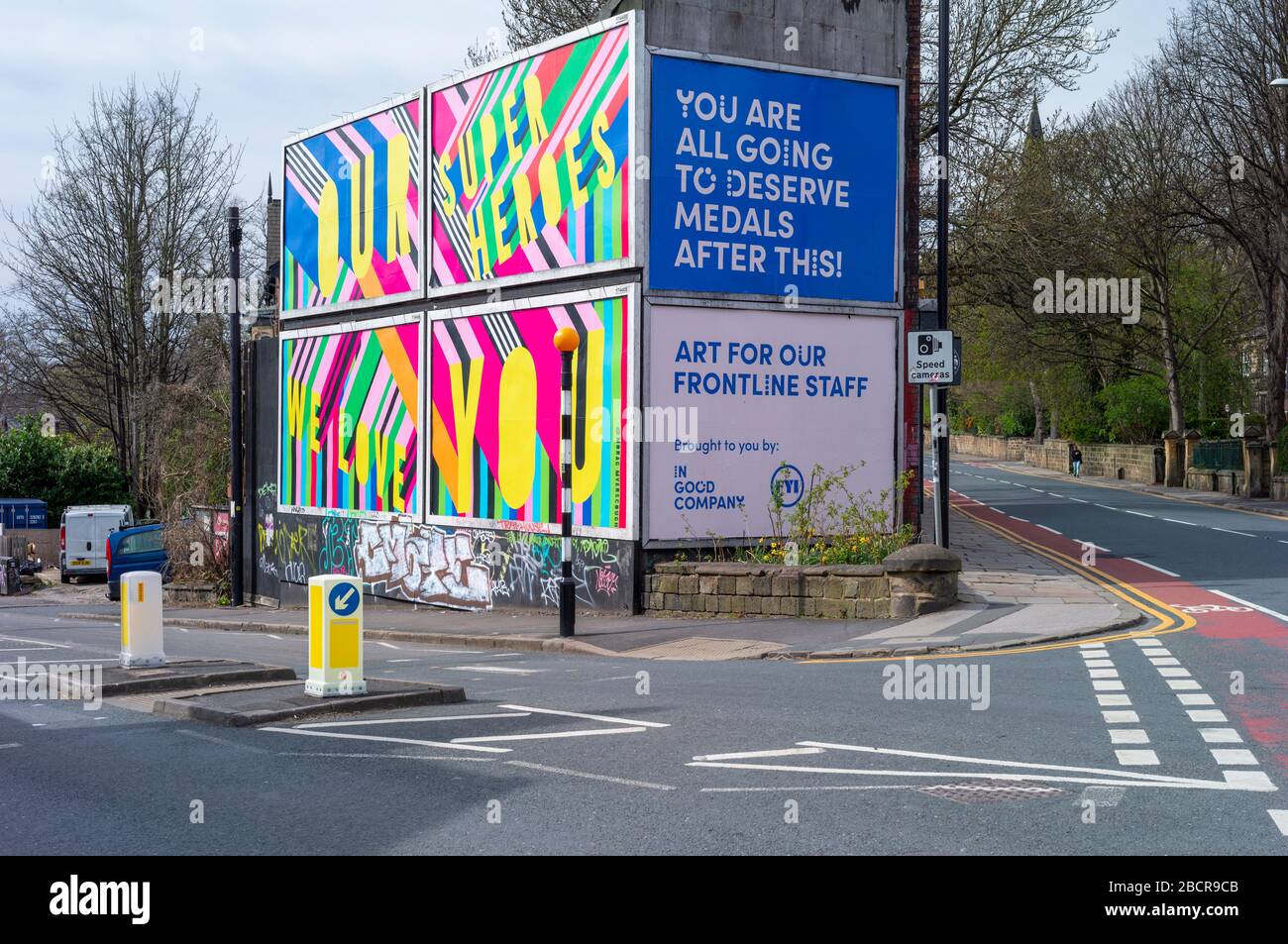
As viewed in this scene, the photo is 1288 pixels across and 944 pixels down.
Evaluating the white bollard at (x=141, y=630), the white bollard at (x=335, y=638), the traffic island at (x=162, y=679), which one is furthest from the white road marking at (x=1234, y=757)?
the white bollard at (x=141, y=630)

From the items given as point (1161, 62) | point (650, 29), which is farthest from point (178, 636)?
point (1161, 62)

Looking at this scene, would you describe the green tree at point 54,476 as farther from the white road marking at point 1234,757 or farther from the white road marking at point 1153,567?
the white road marking at point 1234,757

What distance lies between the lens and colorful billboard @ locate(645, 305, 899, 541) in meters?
19.2

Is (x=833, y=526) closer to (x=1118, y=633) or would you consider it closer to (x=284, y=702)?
(x=1118, y=633)

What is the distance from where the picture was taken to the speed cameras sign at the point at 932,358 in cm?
1739

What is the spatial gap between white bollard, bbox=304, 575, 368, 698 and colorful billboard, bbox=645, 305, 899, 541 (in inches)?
339

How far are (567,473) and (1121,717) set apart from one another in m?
8.32

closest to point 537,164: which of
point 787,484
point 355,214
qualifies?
point 787,484

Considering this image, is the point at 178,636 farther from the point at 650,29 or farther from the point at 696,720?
the point at 696,720

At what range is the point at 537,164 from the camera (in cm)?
2106

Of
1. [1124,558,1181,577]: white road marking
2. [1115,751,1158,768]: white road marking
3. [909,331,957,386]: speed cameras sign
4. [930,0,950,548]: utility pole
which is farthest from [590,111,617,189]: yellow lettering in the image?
[1115,751,1158,768]: white road marking

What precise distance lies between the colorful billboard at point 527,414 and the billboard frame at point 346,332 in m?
0.26

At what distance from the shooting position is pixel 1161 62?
48469 millimetres
